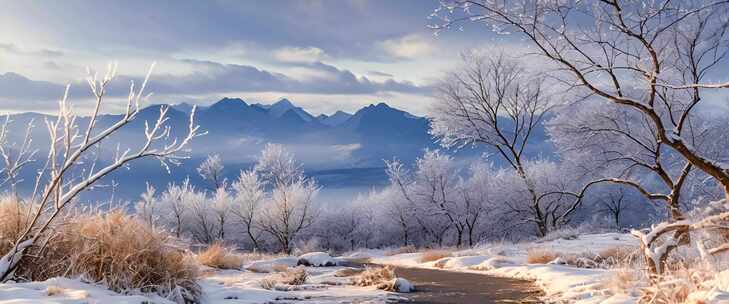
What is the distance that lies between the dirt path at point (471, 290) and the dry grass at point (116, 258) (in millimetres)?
4073

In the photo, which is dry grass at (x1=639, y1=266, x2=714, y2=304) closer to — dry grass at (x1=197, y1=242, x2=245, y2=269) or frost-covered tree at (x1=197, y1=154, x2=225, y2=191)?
dry grass at (x1=197, y1=242, x2=245, y2=269)

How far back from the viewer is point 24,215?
7734 mm

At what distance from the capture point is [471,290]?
→ 1183 cm

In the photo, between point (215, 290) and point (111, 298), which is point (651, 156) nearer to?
point (215, 290)

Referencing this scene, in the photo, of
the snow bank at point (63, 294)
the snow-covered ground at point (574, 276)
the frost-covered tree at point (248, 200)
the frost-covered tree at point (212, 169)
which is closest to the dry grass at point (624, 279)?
the snow-covered ground at point (574, 276)

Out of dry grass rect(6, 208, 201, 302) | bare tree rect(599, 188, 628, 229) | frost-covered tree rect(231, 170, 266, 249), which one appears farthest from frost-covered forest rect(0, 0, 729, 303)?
frost-covered tree rect(231, 170, 266, 249)

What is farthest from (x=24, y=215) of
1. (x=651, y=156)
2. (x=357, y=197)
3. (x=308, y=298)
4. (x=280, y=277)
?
(x=357, y=197)

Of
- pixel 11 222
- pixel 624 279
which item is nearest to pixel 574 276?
pixel 624 279

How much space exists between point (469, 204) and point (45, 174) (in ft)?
156

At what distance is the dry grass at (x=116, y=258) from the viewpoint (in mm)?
7270

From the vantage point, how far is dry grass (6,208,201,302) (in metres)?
7.27

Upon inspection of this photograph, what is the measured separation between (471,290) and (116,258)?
22.9 ft

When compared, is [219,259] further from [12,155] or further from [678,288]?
[678,288]

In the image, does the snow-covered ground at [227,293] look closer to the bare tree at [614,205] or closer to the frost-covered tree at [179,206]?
the frost-covered tree at [179,206]
